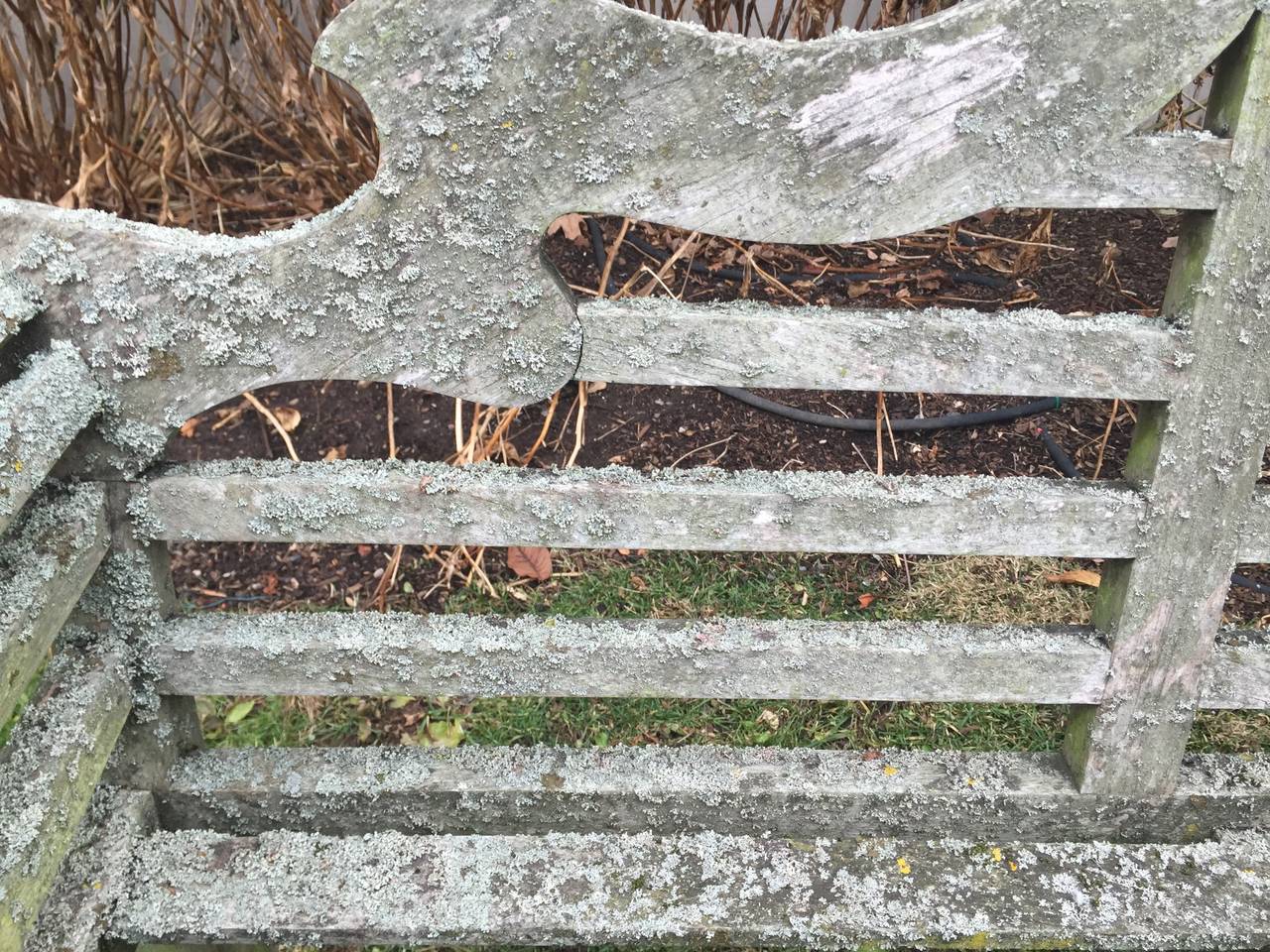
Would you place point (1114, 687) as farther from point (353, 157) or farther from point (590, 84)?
point (353, 157)

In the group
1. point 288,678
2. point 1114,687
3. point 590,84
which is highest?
point 590,84

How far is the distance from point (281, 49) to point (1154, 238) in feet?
9.17

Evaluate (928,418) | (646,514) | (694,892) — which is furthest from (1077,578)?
(646,514)

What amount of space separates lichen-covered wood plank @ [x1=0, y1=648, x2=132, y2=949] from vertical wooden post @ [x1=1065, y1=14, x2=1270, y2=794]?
5.44 ft

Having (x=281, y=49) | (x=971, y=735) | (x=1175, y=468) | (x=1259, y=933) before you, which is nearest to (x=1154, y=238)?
(x=971, y=735)

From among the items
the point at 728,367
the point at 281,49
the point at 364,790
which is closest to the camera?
the point at 728,367

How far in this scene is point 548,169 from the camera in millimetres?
1341

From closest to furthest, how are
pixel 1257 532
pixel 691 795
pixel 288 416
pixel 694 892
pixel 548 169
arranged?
pixel 548 169 < pixel 1257 532 < pixel 694 892 < pixel 691 795 < pixel 288 416

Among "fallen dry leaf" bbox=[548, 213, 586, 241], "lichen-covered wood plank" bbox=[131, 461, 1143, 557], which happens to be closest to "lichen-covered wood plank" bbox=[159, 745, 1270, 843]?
"lichen-covered wood plank" bbox=[131, 461, 1143, 557]

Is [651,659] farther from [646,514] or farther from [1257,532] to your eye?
[1257,532]

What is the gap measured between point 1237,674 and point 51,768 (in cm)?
191

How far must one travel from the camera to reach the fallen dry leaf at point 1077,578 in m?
2.82

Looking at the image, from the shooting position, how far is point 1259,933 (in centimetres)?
167

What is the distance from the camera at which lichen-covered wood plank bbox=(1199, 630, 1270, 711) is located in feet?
5.66
